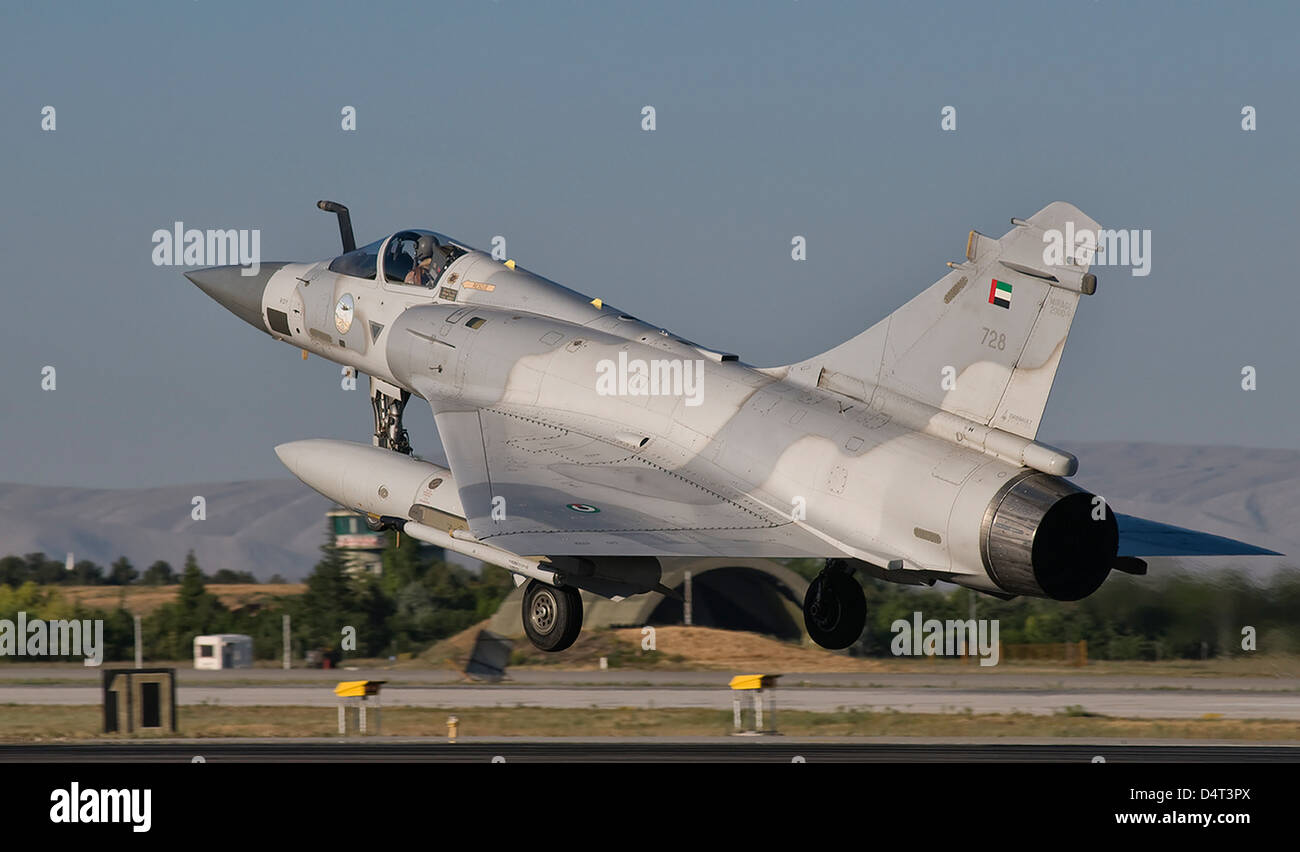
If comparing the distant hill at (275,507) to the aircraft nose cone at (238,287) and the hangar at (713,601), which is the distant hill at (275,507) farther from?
the aircraft nose cone at (238,287)

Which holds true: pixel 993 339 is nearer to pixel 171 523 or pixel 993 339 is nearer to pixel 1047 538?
pixel 1047 538

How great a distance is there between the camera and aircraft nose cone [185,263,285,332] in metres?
21.0

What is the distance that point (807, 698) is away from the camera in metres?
26.2

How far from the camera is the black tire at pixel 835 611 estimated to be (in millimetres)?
16484

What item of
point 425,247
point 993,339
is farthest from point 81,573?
point 993,339

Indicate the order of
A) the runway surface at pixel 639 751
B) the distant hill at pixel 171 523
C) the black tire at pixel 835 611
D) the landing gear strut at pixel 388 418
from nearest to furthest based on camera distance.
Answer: the black tire at pixel 835 611 < the runway surface at pixel 639 751 < the landing gear strut at pixel 388 418 < the distant hill at pixel 171 523

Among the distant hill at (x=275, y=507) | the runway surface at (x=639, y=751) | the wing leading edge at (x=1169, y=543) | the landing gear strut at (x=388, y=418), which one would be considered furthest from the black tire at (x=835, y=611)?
the distant hill at (x=275, y=507)

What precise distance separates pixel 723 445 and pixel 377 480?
3831mm

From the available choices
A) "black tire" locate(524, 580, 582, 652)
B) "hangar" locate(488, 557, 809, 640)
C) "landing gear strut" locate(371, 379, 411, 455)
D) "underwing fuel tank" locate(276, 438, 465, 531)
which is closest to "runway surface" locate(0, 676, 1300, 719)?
"hangar" locate(488, 557, 809, 640)

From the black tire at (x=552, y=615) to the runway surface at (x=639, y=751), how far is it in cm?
183

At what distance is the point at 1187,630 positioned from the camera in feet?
83.7

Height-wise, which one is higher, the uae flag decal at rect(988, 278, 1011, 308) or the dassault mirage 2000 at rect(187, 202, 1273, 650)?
the uae flag decal at rect(988, 278, 1011, 308)

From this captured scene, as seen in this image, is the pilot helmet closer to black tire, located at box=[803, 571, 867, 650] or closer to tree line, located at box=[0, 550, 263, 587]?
black tire, located at box=[803, 571, 867, 650]

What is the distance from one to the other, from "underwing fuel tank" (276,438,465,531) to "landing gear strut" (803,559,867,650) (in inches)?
145
